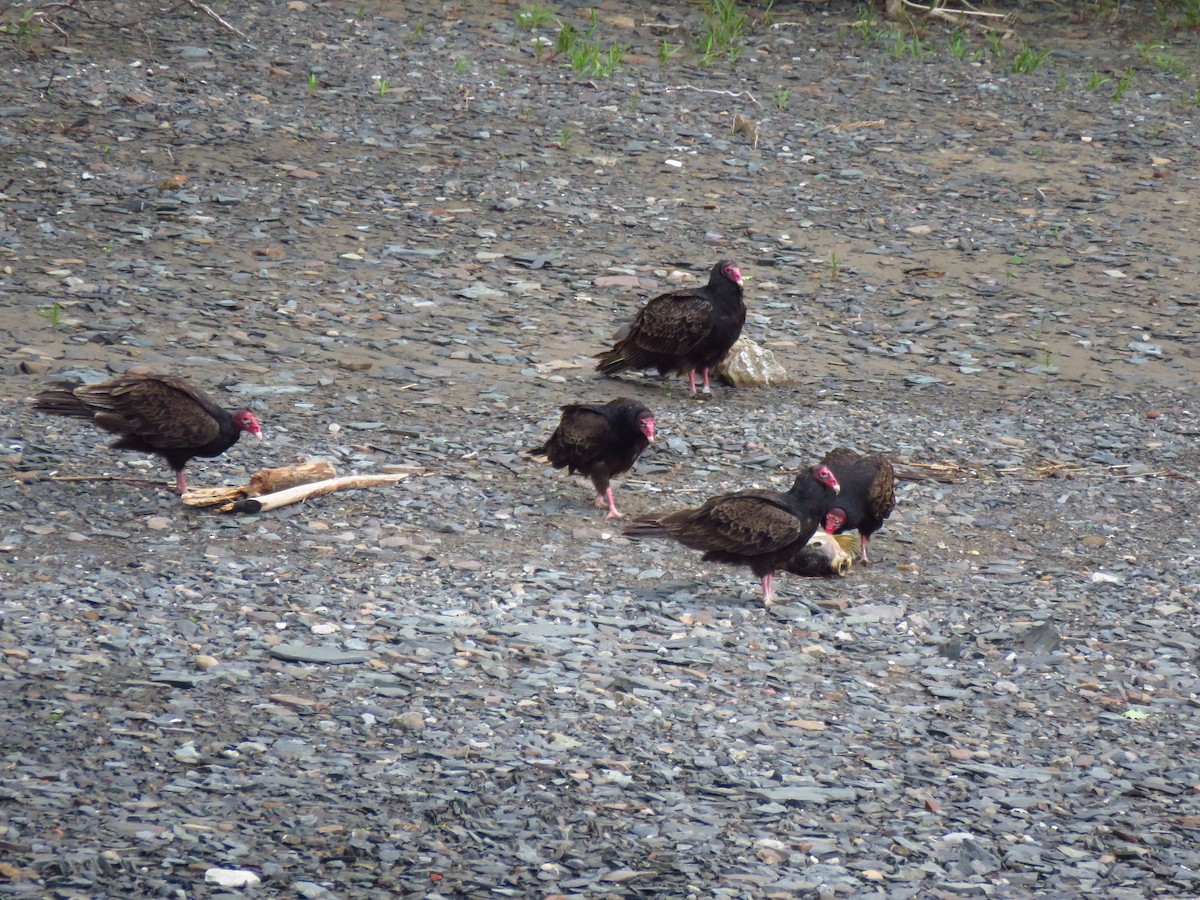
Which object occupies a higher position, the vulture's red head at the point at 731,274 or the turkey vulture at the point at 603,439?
the vulture's red head at the point at 731,274

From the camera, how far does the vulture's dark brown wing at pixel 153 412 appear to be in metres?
6.97

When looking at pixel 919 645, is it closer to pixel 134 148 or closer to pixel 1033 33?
pixel 134 148

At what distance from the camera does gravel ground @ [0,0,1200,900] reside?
4.79 meters

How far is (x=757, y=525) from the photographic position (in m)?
6.58

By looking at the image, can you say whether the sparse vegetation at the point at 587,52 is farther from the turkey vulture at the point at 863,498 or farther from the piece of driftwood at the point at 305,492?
the turkey vulture at the point at 863,498

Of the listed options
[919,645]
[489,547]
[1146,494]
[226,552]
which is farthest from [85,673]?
[1146,494]

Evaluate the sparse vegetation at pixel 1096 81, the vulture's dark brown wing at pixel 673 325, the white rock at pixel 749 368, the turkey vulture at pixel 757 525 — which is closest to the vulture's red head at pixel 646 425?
the turkey vulture at pixel 757 525

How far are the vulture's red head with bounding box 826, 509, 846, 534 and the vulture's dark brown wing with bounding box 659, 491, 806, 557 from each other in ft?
0.84

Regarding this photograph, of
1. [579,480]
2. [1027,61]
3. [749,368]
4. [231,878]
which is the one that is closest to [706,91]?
[1027,61]

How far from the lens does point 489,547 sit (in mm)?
7004

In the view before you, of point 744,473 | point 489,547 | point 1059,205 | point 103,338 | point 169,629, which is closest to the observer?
point 169,629

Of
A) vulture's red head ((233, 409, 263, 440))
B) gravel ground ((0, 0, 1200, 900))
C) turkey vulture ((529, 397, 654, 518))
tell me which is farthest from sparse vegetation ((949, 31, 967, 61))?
vulture's red head ((233, 409, 263, 440))

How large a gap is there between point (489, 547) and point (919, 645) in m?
2.06

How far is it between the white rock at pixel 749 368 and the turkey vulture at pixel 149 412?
371 cm
